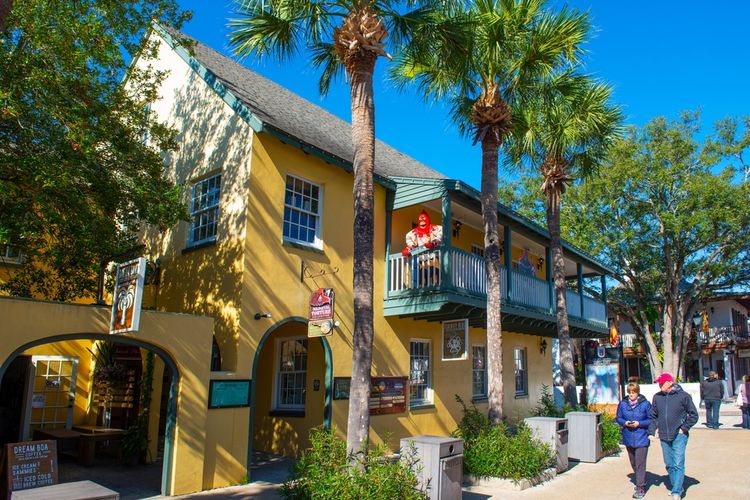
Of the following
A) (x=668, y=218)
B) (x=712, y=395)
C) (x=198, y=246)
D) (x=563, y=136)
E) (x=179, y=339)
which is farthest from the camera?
(x=668, y=218)

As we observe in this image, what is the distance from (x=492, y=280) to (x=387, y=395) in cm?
373

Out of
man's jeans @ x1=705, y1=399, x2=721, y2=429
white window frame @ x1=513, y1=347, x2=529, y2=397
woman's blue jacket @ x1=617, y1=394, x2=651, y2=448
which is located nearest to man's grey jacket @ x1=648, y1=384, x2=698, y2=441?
woman's blue jacket @ x1=617, y1=394, x2=651, y2=448

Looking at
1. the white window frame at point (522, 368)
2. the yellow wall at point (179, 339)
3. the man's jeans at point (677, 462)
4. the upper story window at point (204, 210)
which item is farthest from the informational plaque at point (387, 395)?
the white window frame at point (522, 368)

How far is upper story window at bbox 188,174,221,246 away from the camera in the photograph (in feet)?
38.9

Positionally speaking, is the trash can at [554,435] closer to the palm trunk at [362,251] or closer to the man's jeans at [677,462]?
the man's jeans at [677,462]

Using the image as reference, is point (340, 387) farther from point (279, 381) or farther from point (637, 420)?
point (637, 420)

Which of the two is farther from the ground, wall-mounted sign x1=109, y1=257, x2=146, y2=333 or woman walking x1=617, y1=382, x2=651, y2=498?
wall-mounted sign x1=109, y1=257, x2=146, y2=333

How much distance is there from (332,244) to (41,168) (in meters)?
5.61

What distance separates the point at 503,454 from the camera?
9.50 meters

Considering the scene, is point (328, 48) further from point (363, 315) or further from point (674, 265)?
point (674, 265)

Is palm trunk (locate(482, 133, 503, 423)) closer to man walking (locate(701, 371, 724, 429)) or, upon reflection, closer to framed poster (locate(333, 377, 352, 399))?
framed poster (locate(333, 377, 352, 399))

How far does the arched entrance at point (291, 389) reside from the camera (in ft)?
40.1

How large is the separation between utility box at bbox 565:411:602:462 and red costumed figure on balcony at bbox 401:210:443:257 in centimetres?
456

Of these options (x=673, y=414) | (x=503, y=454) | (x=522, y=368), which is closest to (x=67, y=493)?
(x=503, y=454)
